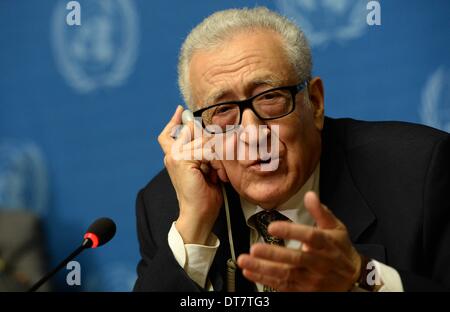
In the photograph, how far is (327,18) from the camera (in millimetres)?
2328

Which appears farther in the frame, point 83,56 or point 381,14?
point 83,56

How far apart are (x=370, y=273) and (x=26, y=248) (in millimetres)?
1688

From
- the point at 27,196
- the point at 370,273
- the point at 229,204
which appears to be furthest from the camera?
the point at 27,196

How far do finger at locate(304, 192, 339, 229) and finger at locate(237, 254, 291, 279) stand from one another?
11 cm

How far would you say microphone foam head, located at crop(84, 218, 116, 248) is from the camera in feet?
4.86

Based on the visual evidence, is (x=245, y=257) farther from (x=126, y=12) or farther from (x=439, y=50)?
(x=126, y=12)

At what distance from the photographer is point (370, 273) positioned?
1282 mm

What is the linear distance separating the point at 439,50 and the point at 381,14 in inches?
10.3

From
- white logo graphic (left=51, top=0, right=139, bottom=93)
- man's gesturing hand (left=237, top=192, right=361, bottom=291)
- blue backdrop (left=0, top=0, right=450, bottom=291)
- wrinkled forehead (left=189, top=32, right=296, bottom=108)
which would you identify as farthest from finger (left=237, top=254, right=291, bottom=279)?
white logo graphic (left=51, top=0, right=139, bottom=93)

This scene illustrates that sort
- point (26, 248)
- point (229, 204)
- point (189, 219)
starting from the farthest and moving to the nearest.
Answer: point (26, 248) < point (229, 204) < point (189, 219)

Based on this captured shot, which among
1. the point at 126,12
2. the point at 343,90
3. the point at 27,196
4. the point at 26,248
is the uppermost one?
the point at 126,12

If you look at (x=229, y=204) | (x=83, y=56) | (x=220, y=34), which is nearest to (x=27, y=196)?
(x=83, y=56)

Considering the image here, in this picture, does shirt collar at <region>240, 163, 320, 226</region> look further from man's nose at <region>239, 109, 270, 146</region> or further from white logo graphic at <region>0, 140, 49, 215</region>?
white logo graphic at <region>0, 140, 49, 215</region>
